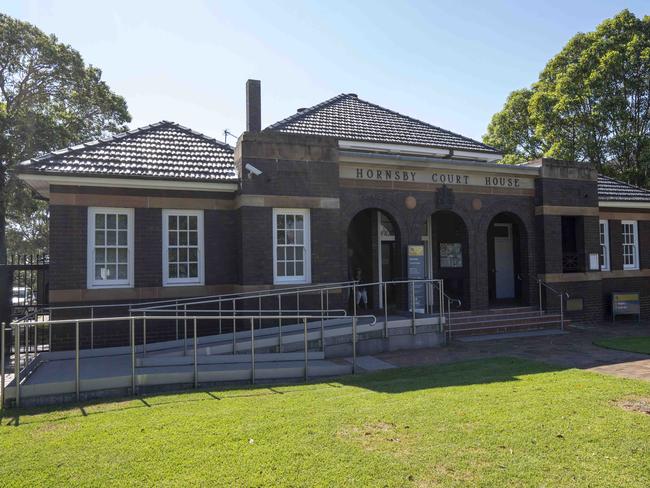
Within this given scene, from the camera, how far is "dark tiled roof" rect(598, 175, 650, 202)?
1811 cm

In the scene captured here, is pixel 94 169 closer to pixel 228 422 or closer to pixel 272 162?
pixel 272 162

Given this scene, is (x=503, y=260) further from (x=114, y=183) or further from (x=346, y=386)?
(x=114, y=183)

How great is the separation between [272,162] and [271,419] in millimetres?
7419

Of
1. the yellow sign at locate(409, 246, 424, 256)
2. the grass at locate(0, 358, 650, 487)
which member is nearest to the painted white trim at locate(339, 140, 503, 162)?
the yellow sign at locate(409, 246, 424, 256)

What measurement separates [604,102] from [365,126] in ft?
44.9

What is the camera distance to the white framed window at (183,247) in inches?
495

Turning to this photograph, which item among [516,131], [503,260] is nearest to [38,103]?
[503,260]

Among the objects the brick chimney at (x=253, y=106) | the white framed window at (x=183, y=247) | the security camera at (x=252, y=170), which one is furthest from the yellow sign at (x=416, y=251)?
the brick chimney at (x=253, y=106)

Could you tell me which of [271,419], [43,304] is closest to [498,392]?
[271,419]

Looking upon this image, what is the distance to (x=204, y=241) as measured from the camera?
12852 millimetres

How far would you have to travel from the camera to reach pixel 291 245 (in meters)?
12.8

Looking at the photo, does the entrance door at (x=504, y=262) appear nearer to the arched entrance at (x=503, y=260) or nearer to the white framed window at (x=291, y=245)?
the arched entrance at (x=503, y=260)

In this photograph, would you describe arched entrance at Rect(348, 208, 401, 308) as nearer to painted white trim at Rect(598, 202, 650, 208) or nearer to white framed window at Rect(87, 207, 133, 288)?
white framed window at Rect(87, 207, 133, 288)

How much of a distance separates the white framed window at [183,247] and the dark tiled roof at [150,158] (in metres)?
1.04
